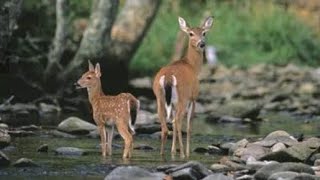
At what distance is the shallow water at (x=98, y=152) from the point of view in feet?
27.3

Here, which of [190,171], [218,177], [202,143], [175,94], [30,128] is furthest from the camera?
[30,128]

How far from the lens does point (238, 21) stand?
86.9ft

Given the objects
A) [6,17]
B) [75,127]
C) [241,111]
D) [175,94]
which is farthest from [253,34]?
[175,94]

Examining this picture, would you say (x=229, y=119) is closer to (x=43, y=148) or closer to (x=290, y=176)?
(x=43, y=148)

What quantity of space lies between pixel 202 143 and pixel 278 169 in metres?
3.22

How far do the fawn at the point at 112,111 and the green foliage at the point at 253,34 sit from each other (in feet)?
46.3

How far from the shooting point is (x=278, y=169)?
7.94 meters

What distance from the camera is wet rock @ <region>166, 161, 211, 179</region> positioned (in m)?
7.84

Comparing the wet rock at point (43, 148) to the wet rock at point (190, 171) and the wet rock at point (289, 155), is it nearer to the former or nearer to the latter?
the wet rock at point (190, 171)

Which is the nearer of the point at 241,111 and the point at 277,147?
the point at 277,147

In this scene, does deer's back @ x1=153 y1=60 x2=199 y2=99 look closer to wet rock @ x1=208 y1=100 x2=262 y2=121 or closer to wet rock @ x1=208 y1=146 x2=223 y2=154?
wet rock @ x1=208 y1=146 x2=223 y2=154

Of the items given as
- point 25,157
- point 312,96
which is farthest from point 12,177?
point 312,96

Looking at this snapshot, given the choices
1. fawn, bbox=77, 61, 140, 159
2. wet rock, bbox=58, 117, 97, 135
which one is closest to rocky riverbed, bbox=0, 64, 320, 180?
wet rock, bbox=58, 117, 97, 135

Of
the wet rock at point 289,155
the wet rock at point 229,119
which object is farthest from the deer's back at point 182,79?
the wet rock at point 229,119
